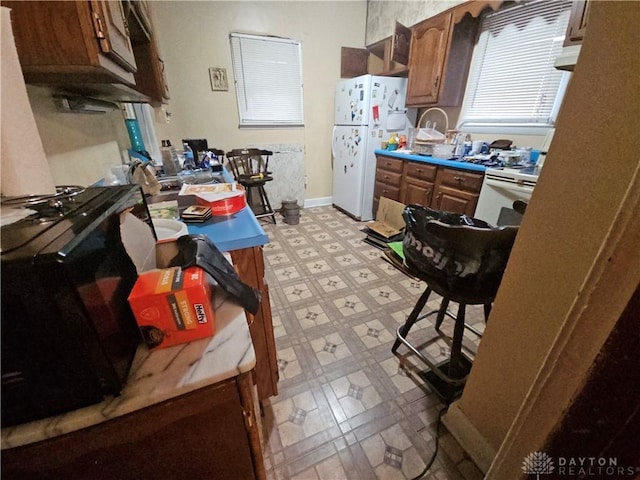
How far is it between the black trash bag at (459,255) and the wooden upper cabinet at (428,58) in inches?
79.0

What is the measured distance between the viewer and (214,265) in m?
0.56

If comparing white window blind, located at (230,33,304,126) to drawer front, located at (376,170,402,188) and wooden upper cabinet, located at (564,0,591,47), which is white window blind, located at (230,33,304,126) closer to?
drawer front, located at (376,170,402,188)

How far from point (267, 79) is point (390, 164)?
178cm

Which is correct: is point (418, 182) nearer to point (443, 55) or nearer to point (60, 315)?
point (443, 55)

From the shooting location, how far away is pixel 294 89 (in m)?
3.22

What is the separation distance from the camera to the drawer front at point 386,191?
278 centimetres

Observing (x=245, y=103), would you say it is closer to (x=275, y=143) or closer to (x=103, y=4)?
A: (x=275, y=143)

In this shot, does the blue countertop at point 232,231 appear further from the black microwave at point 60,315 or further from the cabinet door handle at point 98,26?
the cabinet door handle at point 98,26

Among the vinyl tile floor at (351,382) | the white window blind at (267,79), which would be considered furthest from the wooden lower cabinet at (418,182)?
the white window blind at (267,79)

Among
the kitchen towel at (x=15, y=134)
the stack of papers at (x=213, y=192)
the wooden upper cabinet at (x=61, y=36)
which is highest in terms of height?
the wooden upper cabinet at (x=61, y=36)

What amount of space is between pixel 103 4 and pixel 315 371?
158 centimetres

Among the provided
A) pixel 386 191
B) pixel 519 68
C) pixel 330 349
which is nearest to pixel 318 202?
pixel 386 191

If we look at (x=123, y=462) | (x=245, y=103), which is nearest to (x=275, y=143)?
(x=245, y=103)

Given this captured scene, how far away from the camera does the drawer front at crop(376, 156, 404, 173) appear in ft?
8.79
